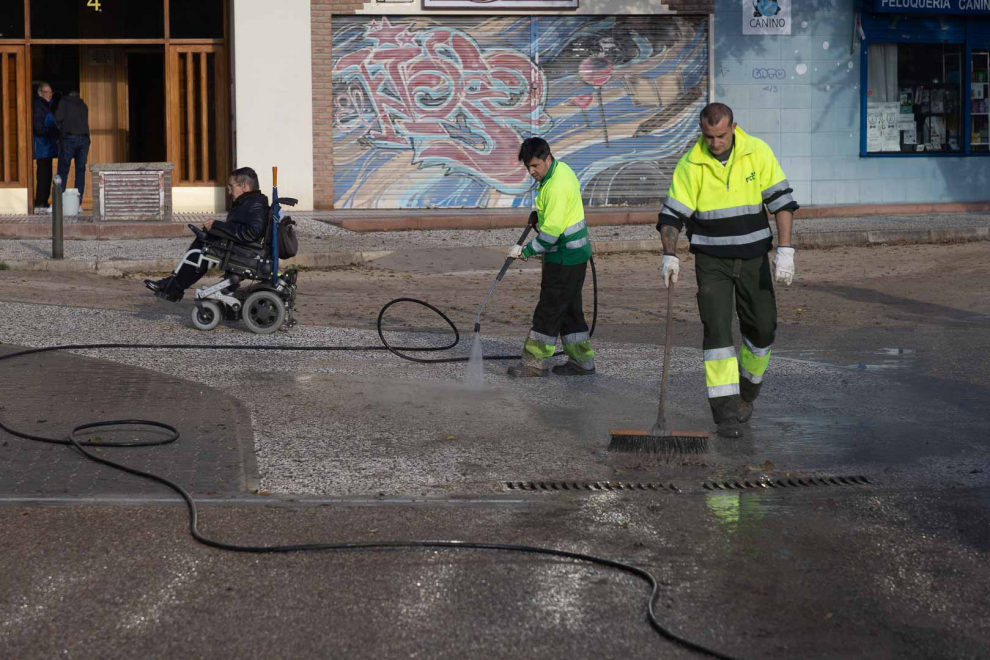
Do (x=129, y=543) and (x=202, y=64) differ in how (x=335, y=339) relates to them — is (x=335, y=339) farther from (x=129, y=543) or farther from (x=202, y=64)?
(x=202, y=64)

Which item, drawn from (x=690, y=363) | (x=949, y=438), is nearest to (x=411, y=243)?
(x=690, y=363)

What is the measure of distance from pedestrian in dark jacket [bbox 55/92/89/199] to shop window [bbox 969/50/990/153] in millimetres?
15206

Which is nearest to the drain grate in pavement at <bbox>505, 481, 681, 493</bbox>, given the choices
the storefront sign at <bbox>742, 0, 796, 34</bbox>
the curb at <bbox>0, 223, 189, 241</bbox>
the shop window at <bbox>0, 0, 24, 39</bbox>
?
the curb at <bbox>0, 223, 189, 241</bbox>

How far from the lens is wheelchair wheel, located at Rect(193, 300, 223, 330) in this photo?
1073cm

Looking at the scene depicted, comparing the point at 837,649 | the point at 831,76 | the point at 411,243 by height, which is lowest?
the point at 837,649

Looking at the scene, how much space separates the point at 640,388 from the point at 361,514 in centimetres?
351

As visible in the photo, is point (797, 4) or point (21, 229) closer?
point (21, 229)

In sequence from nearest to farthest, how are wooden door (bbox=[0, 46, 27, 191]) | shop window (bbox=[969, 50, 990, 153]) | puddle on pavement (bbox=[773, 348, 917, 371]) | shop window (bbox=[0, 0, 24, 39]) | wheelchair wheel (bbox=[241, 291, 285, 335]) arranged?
1. puddle on pavement (bbox=[773, 348, 917, 371])
2. wheelchair wheel (bbox=[241, 291, 285, 335])
3. shop window (bbox=[0, 0, 24, 39])
4. wooden door (bbox=[0, 46, 27, 191])
5. shop window (bbox=[969, 50, 990, 153])

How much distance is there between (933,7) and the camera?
22.7 meters

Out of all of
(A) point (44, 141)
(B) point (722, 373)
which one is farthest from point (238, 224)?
(A) point (44, 141)

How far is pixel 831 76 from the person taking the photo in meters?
22.8

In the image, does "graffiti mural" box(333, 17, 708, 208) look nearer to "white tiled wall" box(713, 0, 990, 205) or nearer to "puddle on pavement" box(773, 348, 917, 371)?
"white tiled wall" box(713, 0, 990, 205)

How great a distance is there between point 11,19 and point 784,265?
17417 mm

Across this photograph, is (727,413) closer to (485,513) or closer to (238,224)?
(485,513)
